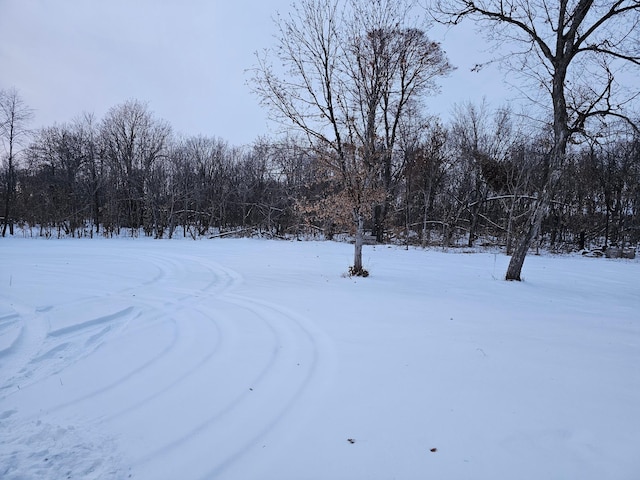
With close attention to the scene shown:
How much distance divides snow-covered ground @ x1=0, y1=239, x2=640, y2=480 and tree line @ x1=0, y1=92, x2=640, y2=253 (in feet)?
47.0

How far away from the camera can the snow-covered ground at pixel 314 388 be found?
2.13 meters

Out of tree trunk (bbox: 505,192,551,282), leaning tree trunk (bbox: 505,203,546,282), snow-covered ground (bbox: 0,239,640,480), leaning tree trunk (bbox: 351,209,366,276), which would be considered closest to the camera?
snow-covered ground (bbox: 0,239,640,480)

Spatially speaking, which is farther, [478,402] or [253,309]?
[253,309]

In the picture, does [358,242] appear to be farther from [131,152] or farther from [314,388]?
[131,152]

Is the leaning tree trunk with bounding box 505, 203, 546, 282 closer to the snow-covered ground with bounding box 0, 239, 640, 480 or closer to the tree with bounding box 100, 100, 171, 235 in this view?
the snow-covered ground with bounding box 0, 239, 640, 480

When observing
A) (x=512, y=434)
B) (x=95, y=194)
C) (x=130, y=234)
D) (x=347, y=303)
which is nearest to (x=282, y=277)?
(x=347, y=303)

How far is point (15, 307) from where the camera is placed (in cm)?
527

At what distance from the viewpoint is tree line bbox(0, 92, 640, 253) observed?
874 inches

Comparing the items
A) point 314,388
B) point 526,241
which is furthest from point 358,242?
point 314,388

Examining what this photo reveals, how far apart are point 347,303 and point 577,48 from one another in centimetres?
832

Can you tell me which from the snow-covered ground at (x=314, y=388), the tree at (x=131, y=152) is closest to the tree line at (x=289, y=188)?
the tree at (x=131, y=152)

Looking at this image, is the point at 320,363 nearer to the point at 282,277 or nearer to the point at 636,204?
the point at 282,277

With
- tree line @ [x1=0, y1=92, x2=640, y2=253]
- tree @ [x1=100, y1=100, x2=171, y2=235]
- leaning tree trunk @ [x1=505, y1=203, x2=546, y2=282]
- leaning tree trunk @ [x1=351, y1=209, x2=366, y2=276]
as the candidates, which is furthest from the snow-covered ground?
tree @ [x1=100, y1=100, x2=171, y2=235]

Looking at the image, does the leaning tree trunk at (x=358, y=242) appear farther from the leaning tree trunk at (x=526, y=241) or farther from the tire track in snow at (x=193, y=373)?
the leaning tree trunk at (x=526, y=241)
